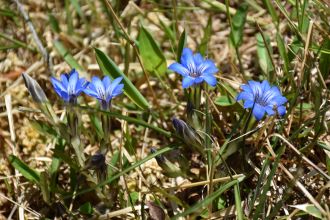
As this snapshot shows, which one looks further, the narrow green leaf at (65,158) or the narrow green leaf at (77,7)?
the narrow green leaf at (77,7)

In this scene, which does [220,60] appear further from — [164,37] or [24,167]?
[24,167]

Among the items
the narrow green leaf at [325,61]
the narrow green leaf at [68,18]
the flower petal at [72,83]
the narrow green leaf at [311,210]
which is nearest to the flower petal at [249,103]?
the narrow green leaf at [311,210]

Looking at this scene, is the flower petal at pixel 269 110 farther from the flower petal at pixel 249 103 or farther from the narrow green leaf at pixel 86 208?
the narrow green leaf at pixel 86 208

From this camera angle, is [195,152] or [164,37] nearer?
[195,152]

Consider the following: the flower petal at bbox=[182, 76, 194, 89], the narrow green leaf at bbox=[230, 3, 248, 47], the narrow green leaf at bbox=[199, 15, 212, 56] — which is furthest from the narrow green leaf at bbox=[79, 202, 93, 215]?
the narrow green leaf at bbox=[230, 3, 248, 47]

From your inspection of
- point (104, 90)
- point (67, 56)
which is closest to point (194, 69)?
point (104, 90)

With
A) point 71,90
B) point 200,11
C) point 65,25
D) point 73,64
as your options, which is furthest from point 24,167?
point 200,11

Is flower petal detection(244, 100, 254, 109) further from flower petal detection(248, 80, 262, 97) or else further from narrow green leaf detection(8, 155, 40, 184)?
narrow green leaf detection(8, 155, 40, 184)

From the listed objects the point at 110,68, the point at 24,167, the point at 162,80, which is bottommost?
the point at 24,167
